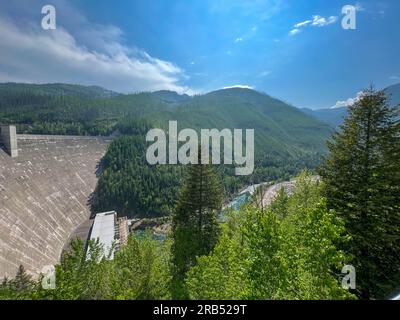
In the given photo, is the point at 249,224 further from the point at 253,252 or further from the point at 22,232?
the point at 22,232

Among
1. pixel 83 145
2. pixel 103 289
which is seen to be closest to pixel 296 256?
pixel 103 289

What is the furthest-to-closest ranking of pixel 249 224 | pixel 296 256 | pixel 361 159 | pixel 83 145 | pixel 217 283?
pixel 83 145
pixel 361 159
pixel 217 283
pixel 249 224
pixel 296 256

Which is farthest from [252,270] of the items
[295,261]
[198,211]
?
[198,211]

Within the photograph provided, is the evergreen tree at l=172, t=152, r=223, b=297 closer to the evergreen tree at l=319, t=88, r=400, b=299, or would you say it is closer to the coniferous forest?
the coniferous forest

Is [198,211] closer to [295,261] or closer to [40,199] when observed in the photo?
[295,261]

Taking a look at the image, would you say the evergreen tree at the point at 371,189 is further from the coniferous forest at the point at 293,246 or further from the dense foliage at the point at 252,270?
the dense foliage at the point at 252,270

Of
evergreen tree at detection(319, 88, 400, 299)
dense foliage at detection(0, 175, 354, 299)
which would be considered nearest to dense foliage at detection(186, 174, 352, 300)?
dense foliage at detection(0, 175, 354, 299)

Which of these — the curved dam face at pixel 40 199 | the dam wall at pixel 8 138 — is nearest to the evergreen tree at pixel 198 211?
the curved dam face at pixel 40 199

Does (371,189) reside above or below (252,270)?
above
